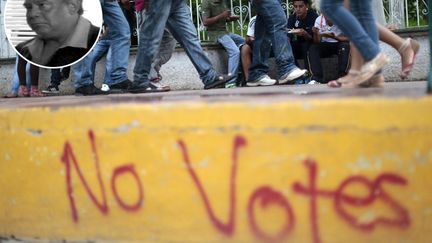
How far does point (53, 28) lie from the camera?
5.40 m

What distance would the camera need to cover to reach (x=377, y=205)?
10.5ft

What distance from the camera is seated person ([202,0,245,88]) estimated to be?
8.69 m

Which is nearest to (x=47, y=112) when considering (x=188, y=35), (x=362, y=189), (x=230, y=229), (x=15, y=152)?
(x=15, y=152)

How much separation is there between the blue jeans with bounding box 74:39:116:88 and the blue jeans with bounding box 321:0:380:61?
3.60 m

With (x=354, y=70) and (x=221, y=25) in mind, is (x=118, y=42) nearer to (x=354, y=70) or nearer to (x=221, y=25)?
(x=221, y=25)

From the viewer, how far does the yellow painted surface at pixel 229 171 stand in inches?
124

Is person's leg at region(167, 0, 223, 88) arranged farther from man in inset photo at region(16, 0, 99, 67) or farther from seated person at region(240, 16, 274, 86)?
seated person at region(240, 16, 274, 86)

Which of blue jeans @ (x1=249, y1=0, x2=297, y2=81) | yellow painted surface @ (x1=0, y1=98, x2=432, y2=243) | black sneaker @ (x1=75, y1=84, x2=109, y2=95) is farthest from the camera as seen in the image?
black sneaker @ (x1=75, y1=84, x2=109, y2=95)

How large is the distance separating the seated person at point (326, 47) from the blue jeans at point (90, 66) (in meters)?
2.39

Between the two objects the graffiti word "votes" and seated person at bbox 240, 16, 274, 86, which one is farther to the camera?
seated person at bbox 240, 16, 274, 86

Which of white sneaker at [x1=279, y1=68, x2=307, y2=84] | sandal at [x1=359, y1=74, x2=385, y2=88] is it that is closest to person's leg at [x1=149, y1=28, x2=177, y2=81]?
white sneaker at [x1=279, y1=68, x2=307, y2=84]

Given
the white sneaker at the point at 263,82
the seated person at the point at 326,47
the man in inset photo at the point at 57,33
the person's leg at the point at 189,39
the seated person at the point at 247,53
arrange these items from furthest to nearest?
the seated person at the point at 247,53, the seated person at the point at 326,47, the white sneaker at the point at 263,82, the person's leg at the point at 189,39, the man in inset photo at the point at 57,33

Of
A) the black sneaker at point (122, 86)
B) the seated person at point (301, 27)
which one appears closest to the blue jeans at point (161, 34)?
the black sneaker at point (122, 86)

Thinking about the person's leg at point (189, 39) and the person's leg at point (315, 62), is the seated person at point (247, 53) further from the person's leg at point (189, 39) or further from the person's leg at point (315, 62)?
the person's leg at point (189, 39)
